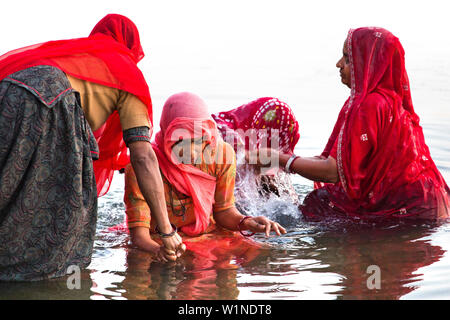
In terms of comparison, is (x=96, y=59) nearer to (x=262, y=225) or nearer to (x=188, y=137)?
(x=188, y=137)

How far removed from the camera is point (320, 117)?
10.4m

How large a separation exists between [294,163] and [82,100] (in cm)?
195

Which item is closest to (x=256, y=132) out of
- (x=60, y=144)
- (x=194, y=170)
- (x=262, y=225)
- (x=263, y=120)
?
(x=263, y=120)

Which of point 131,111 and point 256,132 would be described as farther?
point 256,132

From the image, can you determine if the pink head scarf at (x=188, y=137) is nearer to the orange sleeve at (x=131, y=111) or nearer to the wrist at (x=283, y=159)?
the orange sleeve at (x=131, y=111)

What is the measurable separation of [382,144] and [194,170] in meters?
1.40

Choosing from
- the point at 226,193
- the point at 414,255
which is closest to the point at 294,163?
the point at 226,193

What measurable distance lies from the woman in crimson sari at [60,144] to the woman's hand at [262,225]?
0.62 meters

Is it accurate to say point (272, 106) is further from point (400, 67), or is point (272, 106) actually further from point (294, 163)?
point (400, 67)

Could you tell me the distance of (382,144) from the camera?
4641mm

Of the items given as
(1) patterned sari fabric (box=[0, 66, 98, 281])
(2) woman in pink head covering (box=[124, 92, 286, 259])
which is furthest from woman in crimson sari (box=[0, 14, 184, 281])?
(2) woman in pink head covering (box=[124, 92, 286, 259])

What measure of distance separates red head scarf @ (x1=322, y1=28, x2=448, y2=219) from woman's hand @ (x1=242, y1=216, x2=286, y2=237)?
3.35ft

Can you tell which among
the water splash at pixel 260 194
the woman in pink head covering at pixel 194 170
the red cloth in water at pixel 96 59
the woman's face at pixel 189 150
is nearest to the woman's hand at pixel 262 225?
the woman in pink head covering at pixel 194 170
